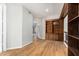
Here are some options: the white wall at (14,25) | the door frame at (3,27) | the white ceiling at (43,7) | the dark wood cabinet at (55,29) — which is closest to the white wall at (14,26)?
the white wall at (14,25)

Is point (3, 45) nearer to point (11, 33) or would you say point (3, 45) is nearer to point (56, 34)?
point (11, 33)

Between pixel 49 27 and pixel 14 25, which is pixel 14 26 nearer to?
pixel 14 25

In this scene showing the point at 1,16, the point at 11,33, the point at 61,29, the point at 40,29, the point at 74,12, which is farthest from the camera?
the point at 40,29

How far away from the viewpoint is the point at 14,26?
484 centimetres

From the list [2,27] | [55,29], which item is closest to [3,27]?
[2,27]

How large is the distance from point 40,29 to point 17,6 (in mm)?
4631

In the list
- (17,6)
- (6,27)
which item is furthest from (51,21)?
(6,27)

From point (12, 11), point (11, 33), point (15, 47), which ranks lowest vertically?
point (15, 47)

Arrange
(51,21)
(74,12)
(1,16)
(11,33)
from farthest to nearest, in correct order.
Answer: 1. (51,21)
2. (11,33)
3. (1,16)
4. (74,12)

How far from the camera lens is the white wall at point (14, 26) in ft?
→ 15.1

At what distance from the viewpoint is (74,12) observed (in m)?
2.48

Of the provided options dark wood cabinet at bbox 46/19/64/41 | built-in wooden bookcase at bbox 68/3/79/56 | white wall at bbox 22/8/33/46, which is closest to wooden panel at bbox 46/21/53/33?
→ dark wood cabinet at bbox 46/19/64/41

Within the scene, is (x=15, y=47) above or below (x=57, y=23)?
below

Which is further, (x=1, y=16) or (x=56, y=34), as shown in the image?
(x=56, y=34)
